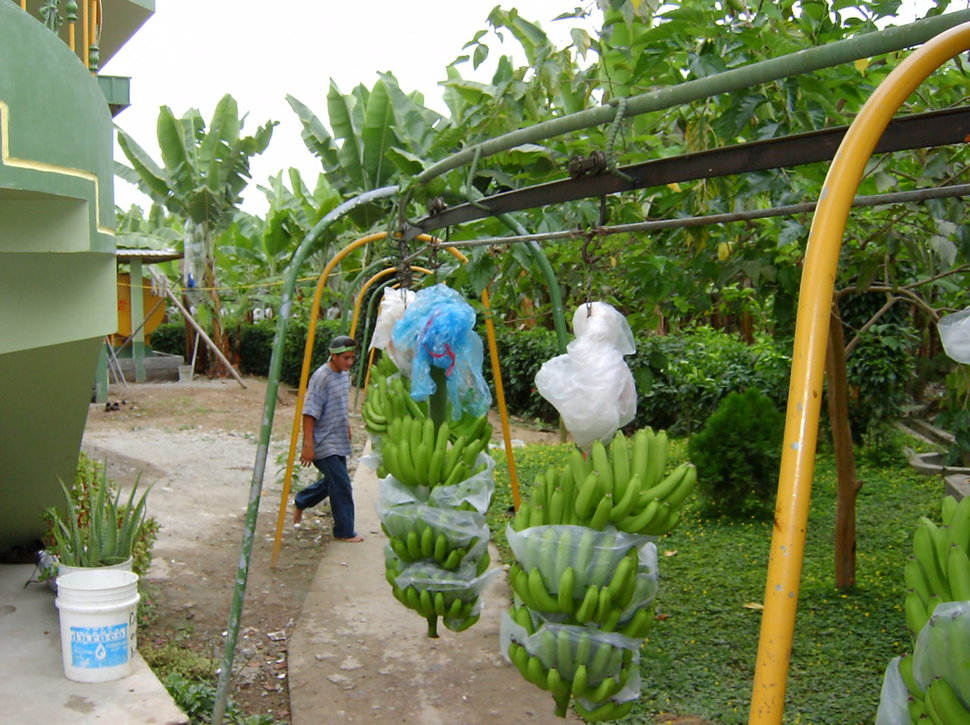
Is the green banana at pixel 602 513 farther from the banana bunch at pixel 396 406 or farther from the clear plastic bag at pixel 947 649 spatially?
the banana bunch at pixel 396 406

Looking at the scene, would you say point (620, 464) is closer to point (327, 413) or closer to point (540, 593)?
point (540, 593)

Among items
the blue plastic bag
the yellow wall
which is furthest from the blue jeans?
the yellow wall

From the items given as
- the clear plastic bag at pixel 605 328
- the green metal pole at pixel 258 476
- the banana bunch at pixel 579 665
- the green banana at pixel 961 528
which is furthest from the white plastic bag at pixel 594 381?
the green metal pole at pixel 258 476

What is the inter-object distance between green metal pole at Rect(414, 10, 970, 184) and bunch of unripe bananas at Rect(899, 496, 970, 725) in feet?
3.09

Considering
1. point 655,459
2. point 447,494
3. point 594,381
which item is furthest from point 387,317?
point 655,459

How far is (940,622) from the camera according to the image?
1.63 metres

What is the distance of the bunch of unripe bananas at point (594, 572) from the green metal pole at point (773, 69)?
3.08ft

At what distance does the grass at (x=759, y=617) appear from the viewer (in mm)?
4223

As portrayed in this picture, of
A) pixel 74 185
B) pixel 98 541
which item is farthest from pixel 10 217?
pixel 98 541

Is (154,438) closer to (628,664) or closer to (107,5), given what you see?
(107,5)

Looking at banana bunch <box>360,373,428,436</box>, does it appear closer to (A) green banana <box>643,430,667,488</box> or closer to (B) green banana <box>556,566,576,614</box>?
(A) green banana <box>643,430,667,488</box>

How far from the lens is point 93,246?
14.9ft

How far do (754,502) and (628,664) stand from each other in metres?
5.51

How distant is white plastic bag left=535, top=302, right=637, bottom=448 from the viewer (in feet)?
9.14
